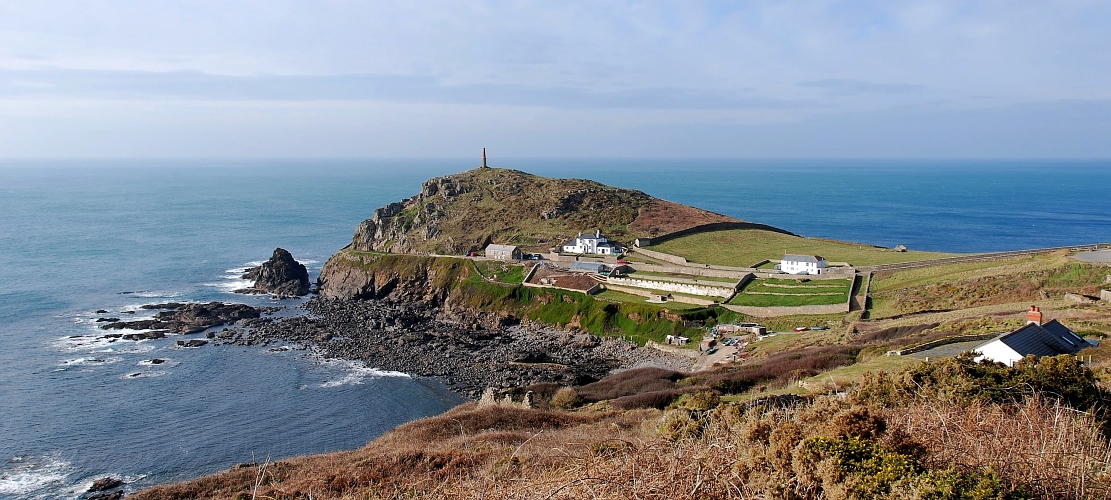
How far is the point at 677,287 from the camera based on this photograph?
5359cm

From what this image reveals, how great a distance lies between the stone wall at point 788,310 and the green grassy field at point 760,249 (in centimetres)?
1078

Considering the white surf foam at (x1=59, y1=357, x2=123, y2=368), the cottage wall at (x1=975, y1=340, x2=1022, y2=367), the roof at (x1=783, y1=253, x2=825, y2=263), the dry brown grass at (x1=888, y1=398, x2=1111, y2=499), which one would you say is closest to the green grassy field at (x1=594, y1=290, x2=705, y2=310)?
the roof at (x1=783, y1=253, x2=825, y2=263)

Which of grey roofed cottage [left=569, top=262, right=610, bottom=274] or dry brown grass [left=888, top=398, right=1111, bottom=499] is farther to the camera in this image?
grey roofed cottage [left=569, top=262, right=610, bottom=274]

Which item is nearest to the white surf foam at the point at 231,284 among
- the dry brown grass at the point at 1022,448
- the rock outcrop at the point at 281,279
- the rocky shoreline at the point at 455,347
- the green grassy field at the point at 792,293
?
the rock outcrop at the point at 281,279

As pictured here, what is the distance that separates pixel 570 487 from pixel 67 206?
177 m

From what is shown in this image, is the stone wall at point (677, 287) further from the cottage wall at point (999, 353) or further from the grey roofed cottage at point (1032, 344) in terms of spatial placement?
the cottage wall at point (999, 353)

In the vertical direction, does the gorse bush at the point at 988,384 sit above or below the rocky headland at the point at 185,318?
above

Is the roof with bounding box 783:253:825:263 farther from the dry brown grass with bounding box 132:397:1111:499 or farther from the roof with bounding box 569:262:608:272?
the dry brown grass with bounding box 132:397:1111:499

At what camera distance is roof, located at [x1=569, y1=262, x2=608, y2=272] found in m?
60.6

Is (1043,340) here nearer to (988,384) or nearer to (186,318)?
(988,384)

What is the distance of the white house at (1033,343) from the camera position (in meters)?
19.9

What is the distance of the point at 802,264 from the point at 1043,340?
31.3 meters

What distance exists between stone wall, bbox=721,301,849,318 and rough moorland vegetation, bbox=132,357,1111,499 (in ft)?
91.6

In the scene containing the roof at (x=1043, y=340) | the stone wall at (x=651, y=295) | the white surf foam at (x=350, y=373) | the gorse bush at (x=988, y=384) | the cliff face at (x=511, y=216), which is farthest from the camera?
the cliff face at (x=511, y=216)
